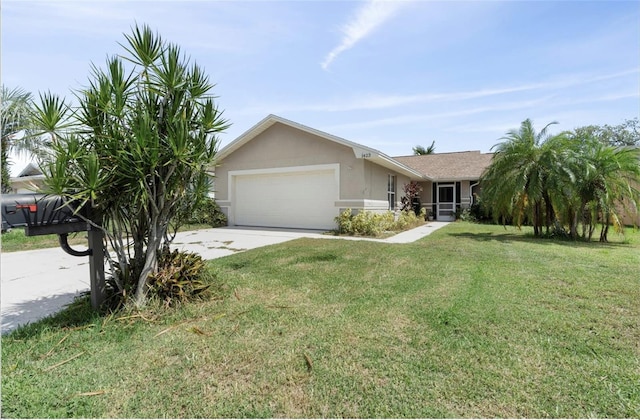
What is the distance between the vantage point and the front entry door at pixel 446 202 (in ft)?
67.0

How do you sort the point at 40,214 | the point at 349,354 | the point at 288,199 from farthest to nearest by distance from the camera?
1. the point at 288,199
2. the point at 40,214
3. the point at 349,354

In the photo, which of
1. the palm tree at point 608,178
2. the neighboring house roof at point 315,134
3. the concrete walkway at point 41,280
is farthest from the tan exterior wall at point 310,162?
the palm tree at point 608,178

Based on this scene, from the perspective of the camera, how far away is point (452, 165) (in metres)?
22.0

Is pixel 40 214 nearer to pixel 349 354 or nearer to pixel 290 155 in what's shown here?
pixel 349 354

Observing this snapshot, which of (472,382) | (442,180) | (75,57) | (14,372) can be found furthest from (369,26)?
(442,180)

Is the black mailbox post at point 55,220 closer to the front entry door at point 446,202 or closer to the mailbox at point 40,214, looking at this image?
the mailbox at point 40,214

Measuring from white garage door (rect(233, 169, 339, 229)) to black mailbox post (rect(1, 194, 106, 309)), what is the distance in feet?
33.1

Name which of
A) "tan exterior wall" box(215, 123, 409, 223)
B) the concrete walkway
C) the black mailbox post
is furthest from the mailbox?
"tan exterior wall" box(215, 123, 409, 223)

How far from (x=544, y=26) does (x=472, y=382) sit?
7271 millimetres

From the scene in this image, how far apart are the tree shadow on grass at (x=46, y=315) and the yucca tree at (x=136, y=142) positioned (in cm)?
52

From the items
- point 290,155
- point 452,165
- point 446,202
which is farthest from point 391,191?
point 452,165

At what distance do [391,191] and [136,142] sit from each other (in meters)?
14.2

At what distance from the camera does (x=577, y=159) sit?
1034cm

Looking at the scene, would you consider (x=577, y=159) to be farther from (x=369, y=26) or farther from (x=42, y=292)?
(x=42, y=292)
